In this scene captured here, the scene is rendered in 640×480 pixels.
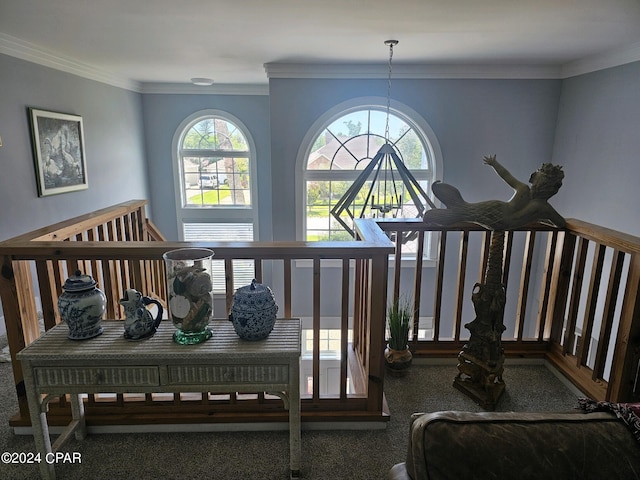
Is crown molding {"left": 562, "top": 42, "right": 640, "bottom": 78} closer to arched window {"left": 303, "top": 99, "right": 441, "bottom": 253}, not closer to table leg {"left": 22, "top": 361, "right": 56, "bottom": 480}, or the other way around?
arched window {"left": 303, "top": 99, "right": 441, "bottom": 253}

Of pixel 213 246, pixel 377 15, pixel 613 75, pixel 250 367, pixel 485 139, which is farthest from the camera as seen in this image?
pixel 485 139

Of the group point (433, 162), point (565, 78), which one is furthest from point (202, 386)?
point (565, 78)

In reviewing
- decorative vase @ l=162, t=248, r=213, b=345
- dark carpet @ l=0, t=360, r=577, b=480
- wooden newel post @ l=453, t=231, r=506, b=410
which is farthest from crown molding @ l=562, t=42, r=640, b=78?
decorative vase @ l=162, t=248, r=213, b=345

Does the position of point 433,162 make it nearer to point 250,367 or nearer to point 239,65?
point 239,65

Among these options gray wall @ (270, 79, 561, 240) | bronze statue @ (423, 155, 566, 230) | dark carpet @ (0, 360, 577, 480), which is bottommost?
dark carpet @ (0, 360, 577, 480)

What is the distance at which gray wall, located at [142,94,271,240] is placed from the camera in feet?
19.0

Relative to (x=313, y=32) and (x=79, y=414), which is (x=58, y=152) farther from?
(x=79, y=414)

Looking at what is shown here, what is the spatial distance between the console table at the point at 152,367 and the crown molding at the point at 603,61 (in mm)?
3919

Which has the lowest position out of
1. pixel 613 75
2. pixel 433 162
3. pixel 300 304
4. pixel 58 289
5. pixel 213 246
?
pixel 300 304

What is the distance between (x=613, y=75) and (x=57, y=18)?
467cm

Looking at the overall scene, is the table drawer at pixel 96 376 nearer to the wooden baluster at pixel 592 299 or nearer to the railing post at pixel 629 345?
the railing post at pixel 629 345

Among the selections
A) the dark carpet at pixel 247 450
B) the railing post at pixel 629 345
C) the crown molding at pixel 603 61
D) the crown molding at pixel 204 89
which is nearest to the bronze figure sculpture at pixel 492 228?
the dark carpet at pixel 247 450

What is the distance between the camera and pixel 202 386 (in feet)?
4.97

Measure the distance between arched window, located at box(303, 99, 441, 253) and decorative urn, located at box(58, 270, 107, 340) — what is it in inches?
136
